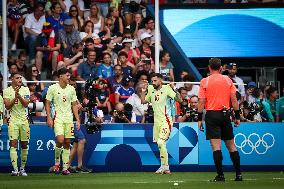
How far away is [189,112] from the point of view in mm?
26234

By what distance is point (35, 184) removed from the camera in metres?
20.2

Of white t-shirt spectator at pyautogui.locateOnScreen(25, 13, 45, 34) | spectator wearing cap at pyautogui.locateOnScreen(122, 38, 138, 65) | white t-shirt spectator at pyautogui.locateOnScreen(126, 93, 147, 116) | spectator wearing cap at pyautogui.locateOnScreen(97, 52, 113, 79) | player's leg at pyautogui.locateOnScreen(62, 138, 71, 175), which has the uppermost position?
white t-shirt spectator at pyautogui.locateOnScreen(25, 13, 45, 34)

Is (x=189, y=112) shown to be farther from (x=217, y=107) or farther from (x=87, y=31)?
(x=217, y=107)

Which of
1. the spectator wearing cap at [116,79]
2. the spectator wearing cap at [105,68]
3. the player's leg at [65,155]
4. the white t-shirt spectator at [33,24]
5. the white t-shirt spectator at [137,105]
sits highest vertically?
the white t-shirt spectator at [33,24]

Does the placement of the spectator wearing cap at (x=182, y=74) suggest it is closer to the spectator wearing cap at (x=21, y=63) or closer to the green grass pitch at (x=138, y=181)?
the green grass pitch at (x=138, y=181)

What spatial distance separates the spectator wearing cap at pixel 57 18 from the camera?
95.9 ft

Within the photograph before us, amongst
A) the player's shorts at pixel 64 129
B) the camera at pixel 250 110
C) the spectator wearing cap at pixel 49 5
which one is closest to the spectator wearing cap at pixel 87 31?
the spectator wearing cap at pixel 49 5

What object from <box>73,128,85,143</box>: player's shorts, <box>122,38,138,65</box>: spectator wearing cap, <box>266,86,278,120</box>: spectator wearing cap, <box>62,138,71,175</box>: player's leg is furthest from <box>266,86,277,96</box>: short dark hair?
Result: <box>62,138,71,175</box>: player's leg

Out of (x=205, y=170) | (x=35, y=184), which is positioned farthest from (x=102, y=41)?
(x=35, y=184)

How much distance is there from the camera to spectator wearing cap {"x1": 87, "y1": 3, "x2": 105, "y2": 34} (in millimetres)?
29828

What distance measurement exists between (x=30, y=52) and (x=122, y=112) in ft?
14.0

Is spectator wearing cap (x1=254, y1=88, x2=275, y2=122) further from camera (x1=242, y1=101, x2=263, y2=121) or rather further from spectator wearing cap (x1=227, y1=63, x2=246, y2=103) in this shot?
spectator wearing cap (x1=227, y1=63, x2=246, y2=103)

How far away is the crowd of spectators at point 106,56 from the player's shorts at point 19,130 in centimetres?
189

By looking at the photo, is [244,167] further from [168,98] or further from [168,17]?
[168,17]
